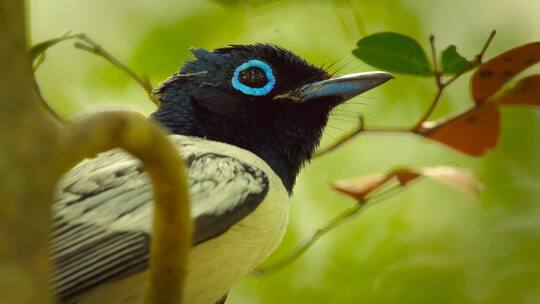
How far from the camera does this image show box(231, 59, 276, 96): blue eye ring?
186 inches

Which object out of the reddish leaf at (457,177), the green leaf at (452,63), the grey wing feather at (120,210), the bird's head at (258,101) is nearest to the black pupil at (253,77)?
the bird's head at (258,101)

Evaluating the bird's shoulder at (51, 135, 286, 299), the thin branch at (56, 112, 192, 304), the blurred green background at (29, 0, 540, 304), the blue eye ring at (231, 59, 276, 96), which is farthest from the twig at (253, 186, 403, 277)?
the thin branch at (56, 112, 192, 304)

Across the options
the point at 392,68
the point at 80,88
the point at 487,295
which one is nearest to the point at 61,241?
the point at 392,68

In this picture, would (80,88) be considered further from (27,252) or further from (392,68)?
(27,252)

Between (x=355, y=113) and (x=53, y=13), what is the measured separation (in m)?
1.83

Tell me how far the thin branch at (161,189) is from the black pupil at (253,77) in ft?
7.23

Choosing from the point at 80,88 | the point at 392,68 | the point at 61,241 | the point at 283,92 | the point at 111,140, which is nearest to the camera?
the point at 111,140

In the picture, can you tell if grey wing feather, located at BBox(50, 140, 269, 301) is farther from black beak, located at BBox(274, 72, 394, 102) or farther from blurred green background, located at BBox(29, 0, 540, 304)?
blurred green background, located at BBox(29, 0, 540, 304)

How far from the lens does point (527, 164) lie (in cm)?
673

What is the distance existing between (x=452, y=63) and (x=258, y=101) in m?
1.15

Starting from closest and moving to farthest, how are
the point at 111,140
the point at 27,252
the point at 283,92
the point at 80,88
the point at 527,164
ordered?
1. the point at 27,252
2. the point at 111,140
3. the point at 283,92
4. the point at 80,88
5. the point at 527,164

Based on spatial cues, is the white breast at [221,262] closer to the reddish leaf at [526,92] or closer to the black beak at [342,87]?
the black beak at [342,87]

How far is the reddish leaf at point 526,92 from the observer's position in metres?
3.66

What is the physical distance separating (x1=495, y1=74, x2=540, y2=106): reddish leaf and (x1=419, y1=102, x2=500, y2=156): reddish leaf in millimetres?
86
